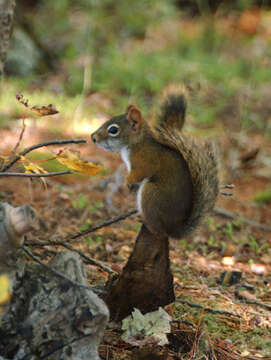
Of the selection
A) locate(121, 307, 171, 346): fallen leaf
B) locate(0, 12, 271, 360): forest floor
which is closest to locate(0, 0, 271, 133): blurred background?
locate(0, 12, 271, 360): forest floor

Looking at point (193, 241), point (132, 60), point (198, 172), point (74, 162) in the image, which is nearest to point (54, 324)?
point (74, 162)

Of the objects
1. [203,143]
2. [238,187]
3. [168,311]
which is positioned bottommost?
[238,187]

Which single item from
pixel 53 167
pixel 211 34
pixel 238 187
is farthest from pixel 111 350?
pixel 211 34

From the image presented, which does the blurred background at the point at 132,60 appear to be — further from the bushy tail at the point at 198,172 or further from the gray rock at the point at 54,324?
the gray rock at the point at 54,324

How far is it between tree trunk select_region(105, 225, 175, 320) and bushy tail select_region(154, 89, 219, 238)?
0.67 feet

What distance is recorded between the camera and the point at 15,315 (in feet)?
4.15

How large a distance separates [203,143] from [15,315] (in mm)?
960

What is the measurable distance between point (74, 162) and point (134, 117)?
0.69 meters

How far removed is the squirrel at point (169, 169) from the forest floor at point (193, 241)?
0.10 metres

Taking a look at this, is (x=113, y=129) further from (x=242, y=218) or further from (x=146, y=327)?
(x=242, y=218)

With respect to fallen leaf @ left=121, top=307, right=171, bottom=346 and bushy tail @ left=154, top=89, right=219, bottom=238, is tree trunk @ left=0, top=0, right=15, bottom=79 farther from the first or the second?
fallen leaf @ left=121, top=307, right=171, bottom=346

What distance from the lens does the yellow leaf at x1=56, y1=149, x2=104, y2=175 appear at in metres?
1.52

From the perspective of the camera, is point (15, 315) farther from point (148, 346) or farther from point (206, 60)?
point (206, 60)

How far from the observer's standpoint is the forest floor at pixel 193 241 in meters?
1.62
